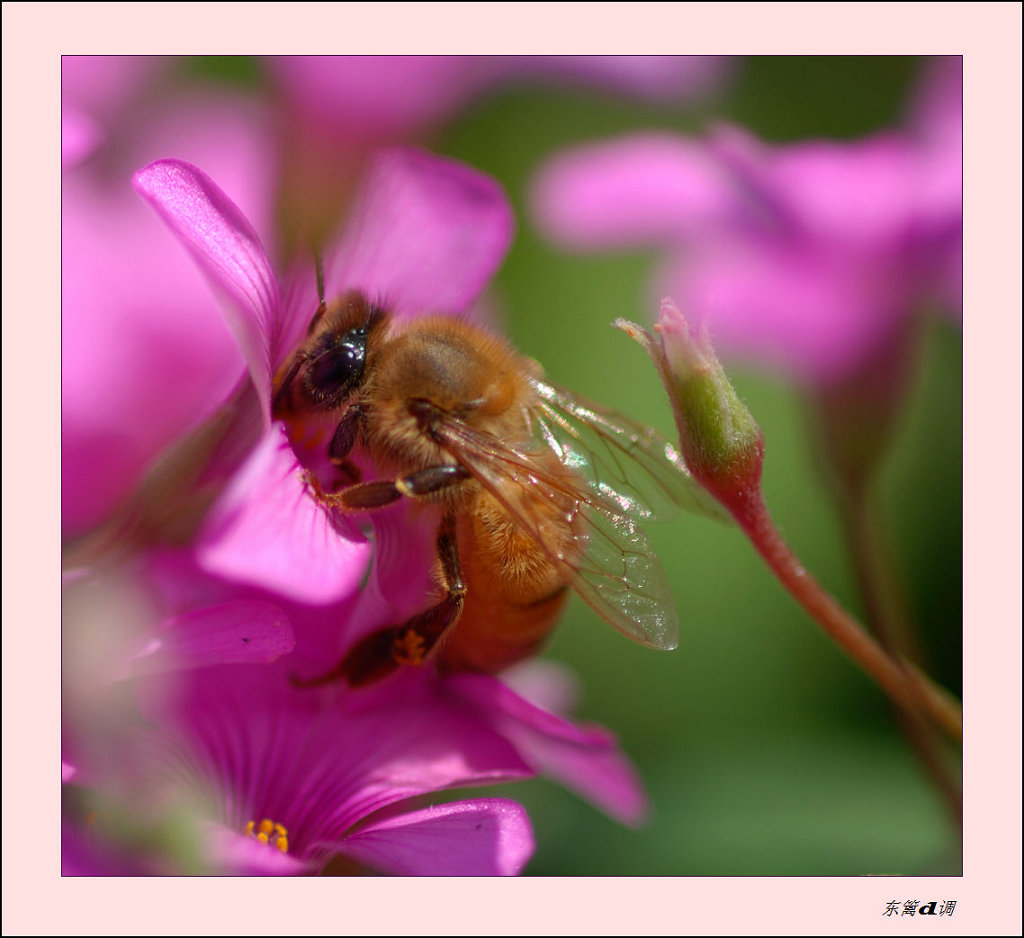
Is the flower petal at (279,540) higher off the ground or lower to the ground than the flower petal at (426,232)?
lower

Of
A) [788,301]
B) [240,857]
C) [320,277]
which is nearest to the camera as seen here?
[240,857]

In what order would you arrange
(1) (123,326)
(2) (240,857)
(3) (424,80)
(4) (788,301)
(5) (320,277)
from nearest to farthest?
1. (2) (240,857)
2. (5) (320,277)
3. (1) (123,326)
4. (3) (424,80)
5. (4) (788,301)

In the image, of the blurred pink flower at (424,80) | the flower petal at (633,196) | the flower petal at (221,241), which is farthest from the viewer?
the flower petal at (633,196)

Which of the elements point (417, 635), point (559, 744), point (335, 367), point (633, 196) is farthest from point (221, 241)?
point (633, 196)

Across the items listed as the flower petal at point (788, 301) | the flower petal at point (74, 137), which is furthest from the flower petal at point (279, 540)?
the flower petal at point (788, 301)

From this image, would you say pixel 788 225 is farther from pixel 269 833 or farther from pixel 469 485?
pixel 269 833

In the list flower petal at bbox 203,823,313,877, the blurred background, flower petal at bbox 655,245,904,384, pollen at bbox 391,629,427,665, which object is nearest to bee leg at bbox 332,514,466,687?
pollen at bbox 391,629,427,665

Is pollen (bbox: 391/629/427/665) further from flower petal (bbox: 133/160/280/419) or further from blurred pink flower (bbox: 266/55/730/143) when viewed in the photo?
blurred pink flower (bbox: 266/55/730/143)

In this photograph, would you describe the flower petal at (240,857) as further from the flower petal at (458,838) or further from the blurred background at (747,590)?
the blurred background at (747,590)
